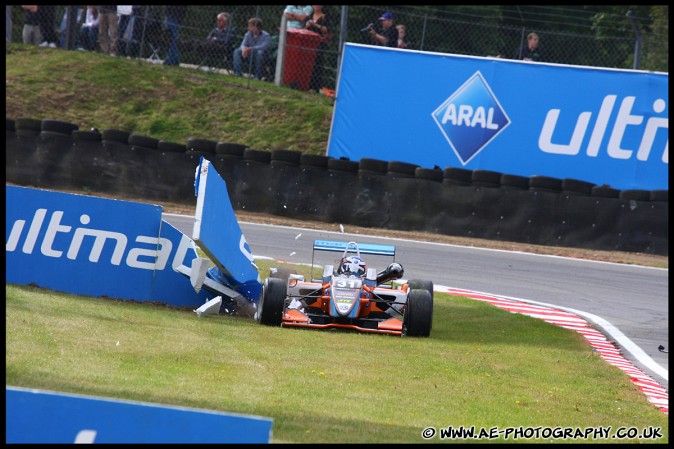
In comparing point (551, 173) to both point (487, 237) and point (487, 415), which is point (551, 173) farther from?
point (487, 415)

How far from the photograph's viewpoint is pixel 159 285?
1115 cm

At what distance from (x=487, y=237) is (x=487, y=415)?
39.2 ft

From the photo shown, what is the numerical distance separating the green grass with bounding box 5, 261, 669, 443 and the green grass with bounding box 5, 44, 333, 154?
1311 centimetres

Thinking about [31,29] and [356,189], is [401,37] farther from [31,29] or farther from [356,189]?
[31,29]

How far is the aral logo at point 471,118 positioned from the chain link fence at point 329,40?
172 centimetres

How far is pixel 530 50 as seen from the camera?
21.5 meters

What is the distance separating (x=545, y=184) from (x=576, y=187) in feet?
1.71

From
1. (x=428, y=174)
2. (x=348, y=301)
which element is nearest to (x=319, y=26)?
(x=428, y=174)

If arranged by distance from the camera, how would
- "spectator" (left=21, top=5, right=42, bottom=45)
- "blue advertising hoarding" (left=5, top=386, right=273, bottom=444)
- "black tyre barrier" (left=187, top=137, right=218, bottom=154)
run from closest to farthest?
"blue advertising hoarding" (left=5, top=386, right=273, bottom=444), "black tyre barrier" (left=187, top=137, right=218, bottom=154), "spectator" (left=21, top=5, right=42, bottom=45)

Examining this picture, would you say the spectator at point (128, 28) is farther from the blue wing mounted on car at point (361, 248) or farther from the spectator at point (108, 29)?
the blue wing mounted on car at point (361, 248)

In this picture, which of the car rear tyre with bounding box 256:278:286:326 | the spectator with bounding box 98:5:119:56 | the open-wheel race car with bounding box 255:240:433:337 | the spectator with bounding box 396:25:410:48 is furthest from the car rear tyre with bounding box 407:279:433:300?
the spectator with bounding box 98:5:119:56

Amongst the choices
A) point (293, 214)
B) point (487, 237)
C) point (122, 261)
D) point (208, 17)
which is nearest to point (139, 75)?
point (208, 17)

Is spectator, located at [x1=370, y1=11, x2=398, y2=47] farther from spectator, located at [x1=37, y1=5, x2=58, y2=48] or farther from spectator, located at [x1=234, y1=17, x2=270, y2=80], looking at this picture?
spectator, located at [x1=37, y1=5, x2=58, y2=48]

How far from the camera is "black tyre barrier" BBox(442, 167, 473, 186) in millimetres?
18562
